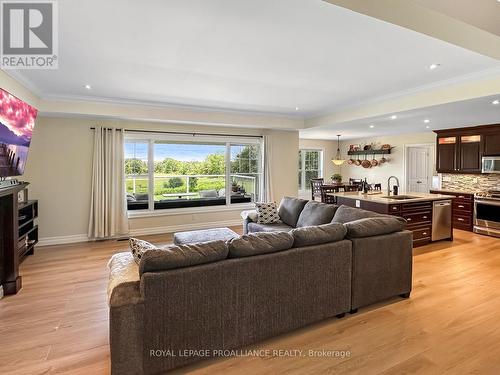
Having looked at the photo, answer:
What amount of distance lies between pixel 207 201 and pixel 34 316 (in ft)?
14.2

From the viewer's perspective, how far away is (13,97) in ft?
11.4

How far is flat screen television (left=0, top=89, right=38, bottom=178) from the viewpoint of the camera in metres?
3.20

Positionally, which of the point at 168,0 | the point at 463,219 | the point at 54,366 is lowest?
the point at 54,366

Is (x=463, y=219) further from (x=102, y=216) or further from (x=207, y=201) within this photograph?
(x=102, y=216)

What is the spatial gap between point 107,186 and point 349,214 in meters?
4.48

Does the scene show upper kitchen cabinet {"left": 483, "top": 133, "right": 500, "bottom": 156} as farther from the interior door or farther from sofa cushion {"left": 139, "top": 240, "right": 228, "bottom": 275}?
sofa cushion {"left": 139, "top": 240, "right": 228, "bottom": 275}

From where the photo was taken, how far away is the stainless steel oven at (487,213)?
575 cm

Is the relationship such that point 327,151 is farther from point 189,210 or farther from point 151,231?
point 151,231

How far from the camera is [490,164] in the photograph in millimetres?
6199

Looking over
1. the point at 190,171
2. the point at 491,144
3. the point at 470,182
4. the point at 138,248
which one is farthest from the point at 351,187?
the point at 138,248

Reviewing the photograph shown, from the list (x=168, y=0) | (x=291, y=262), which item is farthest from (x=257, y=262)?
(x=168, y=0)

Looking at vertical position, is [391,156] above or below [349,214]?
above

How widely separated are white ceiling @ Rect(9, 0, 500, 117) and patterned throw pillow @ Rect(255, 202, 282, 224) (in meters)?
1.87

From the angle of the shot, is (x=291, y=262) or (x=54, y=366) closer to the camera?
(x=54, y=366)
